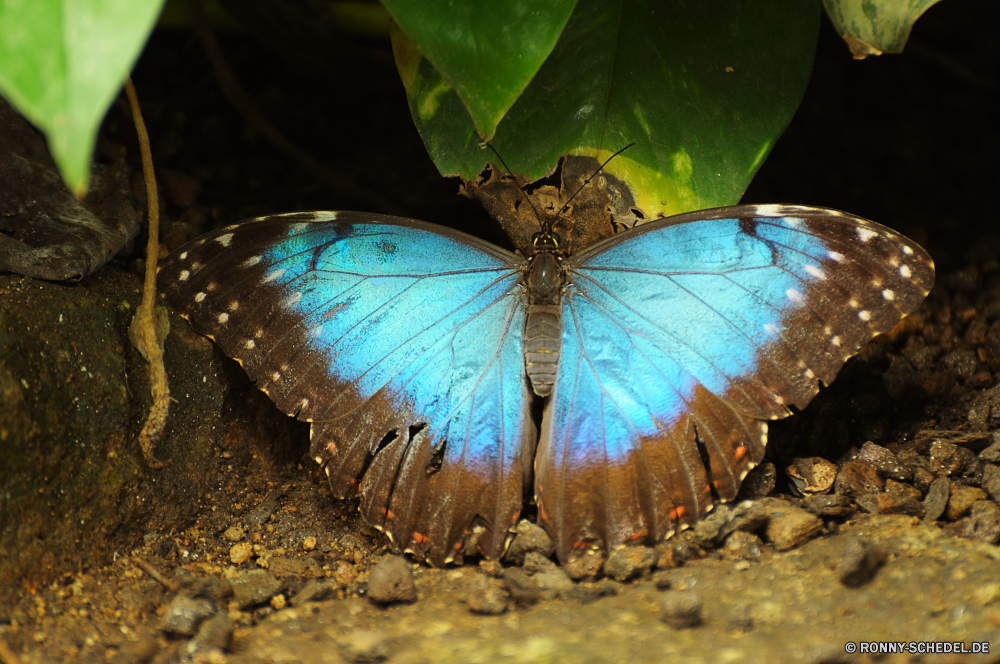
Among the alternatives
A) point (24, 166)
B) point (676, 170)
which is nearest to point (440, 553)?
point (676, 170)

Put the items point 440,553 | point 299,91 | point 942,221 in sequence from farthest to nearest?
point 299,91, point 942,221, point 440,553

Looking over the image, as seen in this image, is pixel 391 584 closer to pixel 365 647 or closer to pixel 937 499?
pixel 365 647

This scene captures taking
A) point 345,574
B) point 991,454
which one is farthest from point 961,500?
point 345,574

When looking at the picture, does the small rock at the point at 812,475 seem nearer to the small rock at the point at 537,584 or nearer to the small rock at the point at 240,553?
the small rock at the point at 537,584

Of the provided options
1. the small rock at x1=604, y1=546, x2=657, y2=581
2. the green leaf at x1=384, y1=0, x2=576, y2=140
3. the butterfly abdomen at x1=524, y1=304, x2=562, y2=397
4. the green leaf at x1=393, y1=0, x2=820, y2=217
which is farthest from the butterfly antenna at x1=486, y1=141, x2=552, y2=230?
the small rock at x1=604, y1=546, x2=657, y2=581

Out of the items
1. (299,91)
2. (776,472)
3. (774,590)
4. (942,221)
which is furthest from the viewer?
(299,91)

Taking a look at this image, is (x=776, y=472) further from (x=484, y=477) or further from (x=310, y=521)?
(x=310, y=521)

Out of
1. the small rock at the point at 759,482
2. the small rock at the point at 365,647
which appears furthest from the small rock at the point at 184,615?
the small rock at the point at 759,482

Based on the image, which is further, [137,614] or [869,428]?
[869,428]
